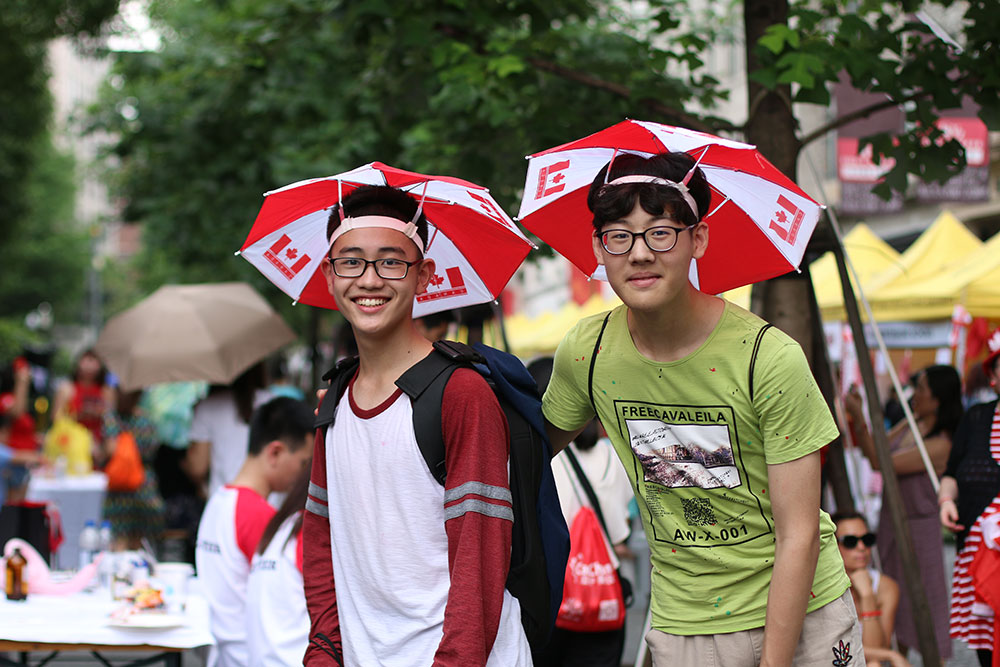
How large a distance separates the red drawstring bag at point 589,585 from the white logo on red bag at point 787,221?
202 cm

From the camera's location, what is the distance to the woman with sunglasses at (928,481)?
23.1ft

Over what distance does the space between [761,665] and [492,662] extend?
611 mm

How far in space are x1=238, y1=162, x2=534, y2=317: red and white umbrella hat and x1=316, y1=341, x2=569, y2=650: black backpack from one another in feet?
1.32

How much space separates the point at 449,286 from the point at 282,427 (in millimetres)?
1848

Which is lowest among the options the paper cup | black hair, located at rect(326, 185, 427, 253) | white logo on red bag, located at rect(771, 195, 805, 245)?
the paper cup

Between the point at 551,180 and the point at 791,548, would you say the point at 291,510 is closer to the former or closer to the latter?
the point at 551,180

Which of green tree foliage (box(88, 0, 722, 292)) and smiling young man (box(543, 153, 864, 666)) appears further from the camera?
green tree foliage (box(88, 0, 722, 292))

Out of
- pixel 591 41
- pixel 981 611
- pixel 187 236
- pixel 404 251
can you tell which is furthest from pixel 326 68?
pixel 404 251

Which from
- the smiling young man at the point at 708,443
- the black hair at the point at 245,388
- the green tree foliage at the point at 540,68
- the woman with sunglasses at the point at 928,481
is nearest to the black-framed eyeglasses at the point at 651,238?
the smiling young man at the point at 708,443

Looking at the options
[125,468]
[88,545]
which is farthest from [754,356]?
[125,468]

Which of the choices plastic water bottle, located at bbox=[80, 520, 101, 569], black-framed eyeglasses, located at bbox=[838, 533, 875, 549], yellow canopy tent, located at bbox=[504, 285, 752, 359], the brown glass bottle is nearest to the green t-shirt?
black-framed eyeglasses, located at bbox=[838, 533, 875, 549]

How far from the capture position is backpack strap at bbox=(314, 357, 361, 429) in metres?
2.97

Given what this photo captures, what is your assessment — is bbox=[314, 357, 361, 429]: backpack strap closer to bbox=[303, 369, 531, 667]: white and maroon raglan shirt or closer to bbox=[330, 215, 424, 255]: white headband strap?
bbox=[303, 369, 531, 667]: white and maroon raglan shirt

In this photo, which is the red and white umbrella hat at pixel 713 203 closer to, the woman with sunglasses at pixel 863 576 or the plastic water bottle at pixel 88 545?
the woman with sunglasses at pixel 863 576
